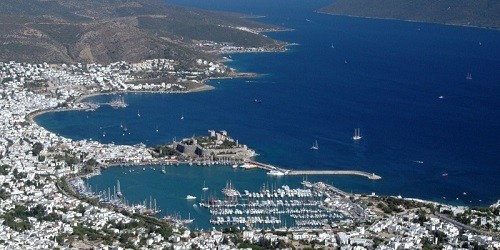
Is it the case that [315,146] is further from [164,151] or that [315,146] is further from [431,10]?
[431,10]

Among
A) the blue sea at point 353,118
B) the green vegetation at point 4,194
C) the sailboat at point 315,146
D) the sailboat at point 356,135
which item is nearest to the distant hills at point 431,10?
the blue sea at point 353,118

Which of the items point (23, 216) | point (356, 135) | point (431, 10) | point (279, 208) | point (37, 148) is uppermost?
point (23, 216)

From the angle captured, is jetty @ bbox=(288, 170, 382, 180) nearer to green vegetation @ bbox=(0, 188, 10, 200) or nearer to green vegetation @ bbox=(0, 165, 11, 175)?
green vegetation @ bbox=(0, 165, 11, 175)

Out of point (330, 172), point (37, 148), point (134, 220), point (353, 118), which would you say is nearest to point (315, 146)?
point (330, 172)

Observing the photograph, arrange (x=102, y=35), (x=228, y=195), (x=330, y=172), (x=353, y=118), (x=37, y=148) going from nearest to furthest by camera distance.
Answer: (x=228, y=195) → (x=330, y=172) → (x=37, y=148) → (x=353, y=118) → (x=102, y=35)

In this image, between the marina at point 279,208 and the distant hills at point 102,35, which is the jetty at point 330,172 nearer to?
the marina at point 279,208

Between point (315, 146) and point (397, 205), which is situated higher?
point (397, 205)
